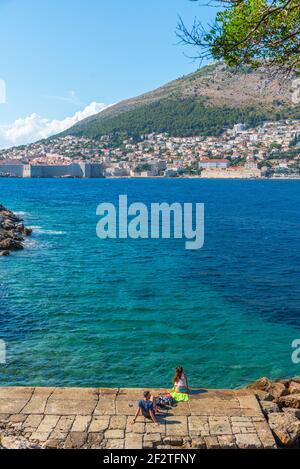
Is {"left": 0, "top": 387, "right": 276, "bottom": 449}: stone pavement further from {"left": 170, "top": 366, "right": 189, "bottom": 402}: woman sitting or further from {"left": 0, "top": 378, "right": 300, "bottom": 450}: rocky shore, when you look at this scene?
{"left": 170, "top": 366, "right": 189, "bottom": 402}: woman sitting

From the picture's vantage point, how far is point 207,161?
598 feet

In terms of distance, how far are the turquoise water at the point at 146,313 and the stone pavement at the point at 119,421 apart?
293 centimetres

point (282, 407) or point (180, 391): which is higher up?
point (180, 391)

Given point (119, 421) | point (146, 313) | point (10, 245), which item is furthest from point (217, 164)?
point (119, 421)

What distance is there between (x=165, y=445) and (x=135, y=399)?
169 cm

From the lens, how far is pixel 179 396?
32.6 feet

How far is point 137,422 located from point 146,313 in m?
9.91

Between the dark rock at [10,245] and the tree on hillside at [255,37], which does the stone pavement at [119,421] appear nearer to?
the tree on hillside at [255,37]

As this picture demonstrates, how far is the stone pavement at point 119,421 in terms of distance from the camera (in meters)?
8.26

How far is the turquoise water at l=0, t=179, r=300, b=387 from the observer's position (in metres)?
13.8

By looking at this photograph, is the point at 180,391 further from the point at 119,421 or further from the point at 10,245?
the point at 10,245

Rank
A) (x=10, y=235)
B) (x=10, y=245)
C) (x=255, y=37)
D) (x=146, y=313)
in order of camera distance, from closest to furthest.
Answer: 1. (x=255, y=37)
2. (x=146, y=313)
3. (x=10, y=245)
4. (x=10, y=235)

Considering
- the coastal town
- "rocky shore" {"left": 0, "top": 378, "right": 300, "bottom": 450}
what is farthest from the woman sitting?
the coastal town
